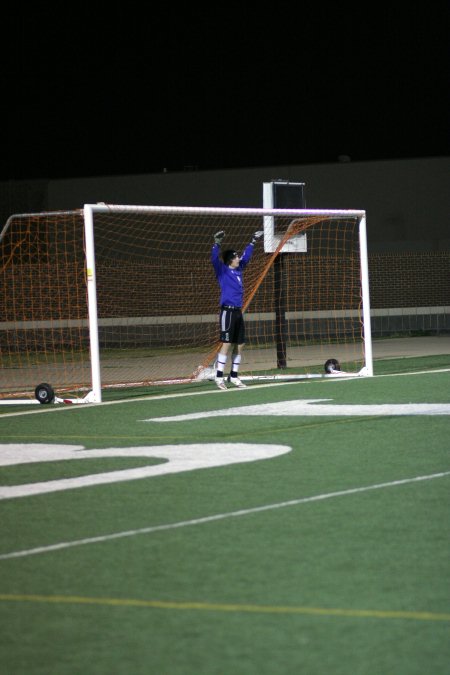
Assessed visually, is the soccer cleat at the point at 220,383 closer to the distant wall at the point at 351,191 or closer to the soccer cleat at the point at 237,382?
the soccer cleat at the point at 237,382

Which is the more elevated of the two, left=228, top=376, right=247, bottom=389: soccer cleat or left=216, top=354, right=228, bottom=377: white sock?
left=216, top=354, right=228, bottom=377: white sock

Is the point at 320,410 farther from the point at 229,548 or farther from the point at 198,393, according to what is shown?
the point at 229,548

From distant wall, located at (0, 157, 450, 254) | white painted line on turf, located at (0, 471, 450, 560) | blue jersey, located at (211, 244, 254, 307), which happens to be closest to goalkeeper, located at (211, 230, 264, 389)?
blue jersey, located at (211, 244, 254, 307)

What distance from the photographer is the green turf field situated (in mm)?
4574

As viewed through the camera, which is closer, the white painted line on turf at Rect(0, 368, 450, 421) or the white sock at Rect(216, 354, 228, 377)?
the white painted line on turf at Rect(0, 368, 450, 421)

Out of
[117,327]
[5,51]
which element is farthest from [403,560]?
[5,51]

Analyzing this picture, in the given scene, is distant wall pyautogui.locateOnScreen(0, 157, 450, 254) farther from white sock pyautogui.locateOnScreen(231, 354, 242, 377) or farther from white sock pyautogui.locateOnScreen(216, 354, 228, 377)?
white sock pyautogui.locateOnScreen(216, 354, 228, 377)

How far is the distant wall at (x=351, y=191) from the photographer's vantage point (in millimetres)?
38188

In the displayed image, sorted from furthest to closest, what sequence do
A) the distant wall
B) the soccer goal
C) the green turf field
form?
the distant wall → the soccer goal → the green turf field

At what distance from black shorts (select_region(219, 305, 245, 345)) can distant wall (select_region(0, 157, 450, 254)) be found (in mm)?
21330

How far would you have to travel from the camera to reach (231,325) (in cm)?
1700

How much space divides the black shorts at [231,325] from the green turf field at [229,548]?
16.1ft

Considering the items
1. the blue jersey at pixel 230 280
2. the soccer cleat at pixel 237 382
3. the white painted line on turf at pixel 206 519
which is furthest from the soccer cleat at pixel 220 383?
the white painted line on turf at pixel 206 519

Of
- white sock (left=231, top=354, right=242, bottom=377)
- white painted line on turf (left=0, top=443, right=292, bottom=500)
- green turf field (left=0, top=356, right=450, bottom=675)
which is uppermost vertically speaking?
white sock (left=231, top=354, right=242, bottom=377)
